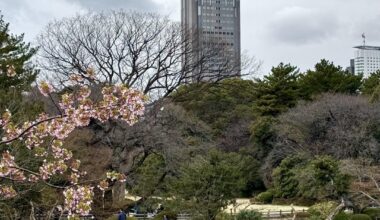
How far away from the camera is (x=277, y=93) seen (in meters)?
32.8

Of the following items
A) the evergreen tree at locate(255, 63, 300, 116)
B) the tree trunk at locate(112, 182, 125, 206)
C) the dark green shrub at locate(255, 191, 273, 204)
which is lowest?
the dark green shrub at locate(255, 191, 273, 204)

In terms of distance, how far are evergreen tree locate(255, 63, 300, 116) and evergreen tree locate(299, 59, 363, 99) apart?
3.38 ft

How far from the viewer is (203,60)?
1947 cm

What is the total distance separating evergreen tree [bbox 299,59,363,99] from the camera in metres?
33.7

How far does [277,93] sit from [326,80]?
3707mm

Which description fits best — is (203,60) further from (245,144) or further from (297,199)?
(245,144)

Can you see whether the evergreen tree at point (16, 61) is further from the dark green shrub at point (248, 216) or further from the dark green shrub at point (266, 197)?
the dark green shrub at point (266, 197)

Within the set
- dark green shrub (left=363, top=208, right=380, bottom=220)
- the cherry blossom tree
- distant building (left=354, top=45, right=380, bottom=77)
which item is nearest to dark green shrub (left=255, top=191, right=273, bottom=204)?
dark green shrub (left=363, top=208, right=380, bottom=220)

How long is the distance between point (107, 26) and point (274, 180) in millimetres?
13558

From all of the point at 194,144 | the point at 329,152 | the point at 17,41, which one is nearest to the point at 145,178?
the point at 194,144

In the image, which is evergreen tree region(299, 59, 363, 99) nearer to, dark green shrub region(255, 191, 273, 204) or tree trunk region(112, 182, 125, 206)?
dark green shrub region(255, 191, 273, 204)

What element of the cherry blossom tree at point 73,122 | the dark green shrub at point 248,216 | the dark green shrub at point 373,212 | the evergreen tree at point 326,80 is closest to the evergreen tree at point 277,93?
the evergreen tree at point 326,80

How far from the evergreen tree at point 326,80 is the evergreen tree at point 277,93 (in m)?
1.03

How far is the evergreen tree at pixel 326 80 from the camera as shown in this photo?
33.7m
